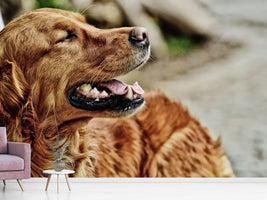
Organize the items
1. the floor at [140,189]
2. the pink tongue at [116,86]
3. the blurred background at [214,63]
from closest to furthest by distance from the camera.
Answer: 1. the floor at [140,189]
2. the pink tongue at [116,86]
3. the blurred background at [214,63]

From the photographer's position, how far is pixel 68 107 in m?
3.10

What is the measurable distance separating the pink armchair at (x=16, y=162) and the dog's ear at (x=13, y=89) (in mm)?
220

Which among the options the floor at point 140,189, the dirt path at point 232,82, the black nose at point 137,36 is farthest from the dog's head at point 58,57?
the dirt path at point 232,82

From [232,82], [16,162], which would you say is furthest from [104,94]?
[232,82]

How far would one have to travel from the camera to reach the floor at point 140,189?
3.01m

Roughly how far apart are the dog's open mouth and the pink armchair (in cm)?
51

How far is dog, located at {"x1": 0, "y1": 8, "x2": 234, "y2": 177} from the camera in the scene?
2912 mm

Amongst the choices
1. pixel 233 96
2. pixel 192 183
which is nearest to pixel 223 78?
pixel 233 96

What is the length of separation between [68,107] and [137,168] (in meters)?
0.89

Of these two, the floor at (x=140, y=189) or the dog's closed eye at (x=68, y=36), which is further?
the floor at (x=140, y=189)

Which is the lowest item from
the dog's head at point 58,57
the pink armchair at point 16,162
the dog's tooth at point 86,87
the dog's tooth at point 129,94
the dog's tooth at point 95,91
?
the pink armchair at point 16,162

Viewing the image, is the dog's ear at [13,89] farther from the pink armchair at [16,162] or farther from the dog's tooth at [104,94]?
the dog's tooth at [104,94]

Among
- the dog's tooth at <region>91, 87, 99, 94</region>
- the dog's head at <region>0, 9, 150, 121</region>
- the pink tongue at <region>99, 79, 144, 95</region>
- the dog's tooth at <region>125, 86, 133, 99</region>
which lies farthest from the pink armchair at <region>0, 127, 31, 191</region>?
the dog's tooth at <region>125, 86, 133, 99</region>

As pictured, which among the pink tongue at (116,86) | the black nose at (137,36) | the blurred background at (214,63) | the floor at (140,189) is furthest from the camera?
the blurred background at (214,63)
